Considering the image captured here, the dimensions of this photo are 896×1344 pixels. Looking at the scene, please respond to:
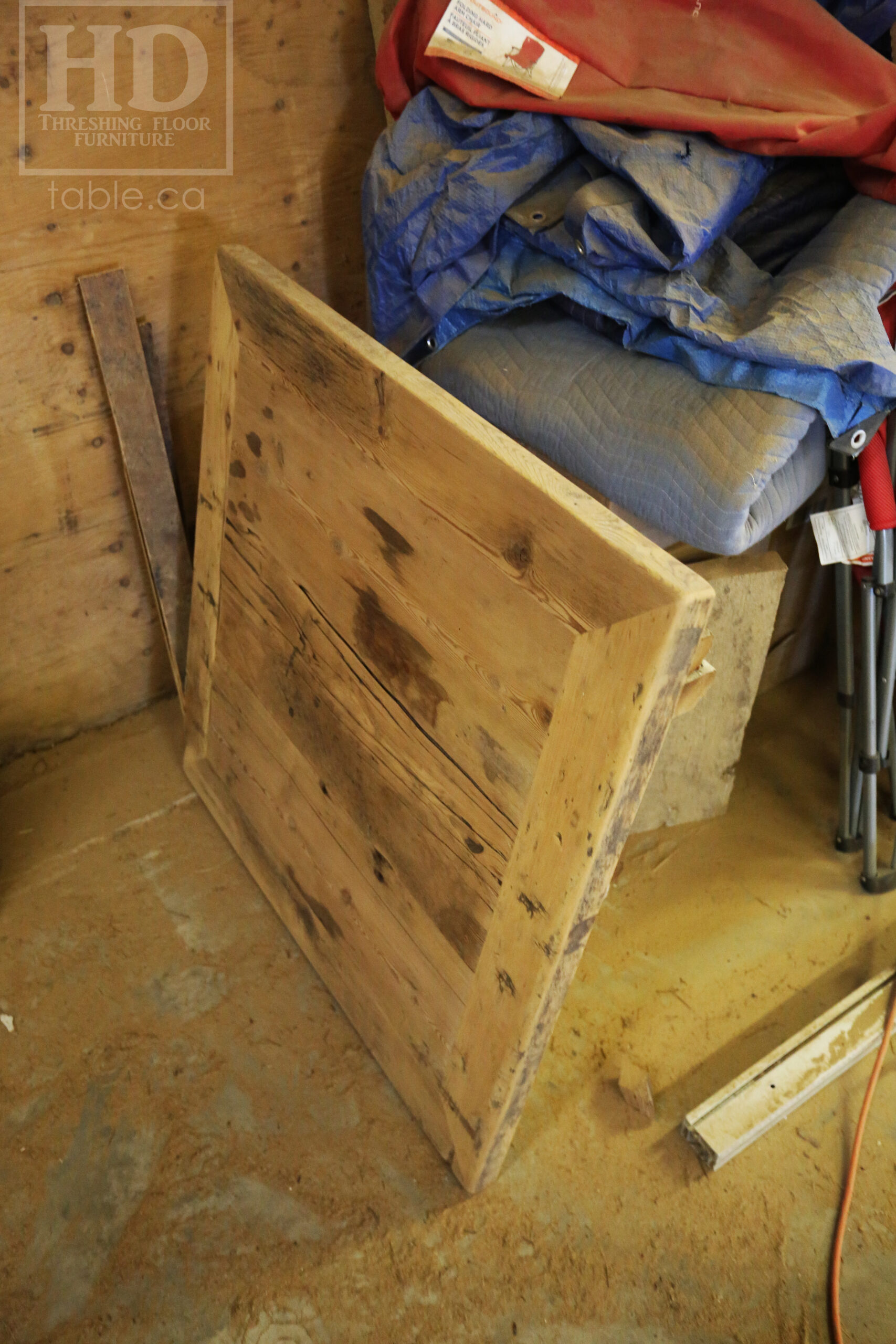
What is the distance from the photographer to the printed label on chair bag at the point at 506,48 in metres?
1.50

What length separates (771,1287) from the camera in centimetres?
149

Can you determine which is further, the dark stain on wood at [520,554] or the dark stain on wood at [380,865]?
the dark stain on wood at [380,865]

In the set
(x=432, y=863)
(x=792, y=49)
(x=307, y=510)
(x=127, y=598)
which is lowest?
(x=127, y=598)

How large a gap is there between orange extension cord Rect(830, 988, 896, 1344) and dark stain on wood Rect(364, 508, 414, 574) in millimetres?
1195

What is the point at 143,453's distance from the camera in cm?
188

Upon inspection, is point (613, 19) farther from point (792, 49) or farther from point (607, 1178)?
point (607, 1178)

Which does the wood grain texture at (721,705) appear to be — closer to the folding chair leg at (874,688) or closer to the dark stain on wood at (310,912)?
the folding chair leg at (874,688)

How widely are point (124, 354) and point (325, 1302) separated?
1.54m

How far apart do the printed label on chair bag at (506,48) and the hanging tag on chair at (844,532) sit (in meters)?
0.77

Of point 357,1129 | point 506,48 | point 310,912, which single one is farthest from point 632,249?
point 357,1129

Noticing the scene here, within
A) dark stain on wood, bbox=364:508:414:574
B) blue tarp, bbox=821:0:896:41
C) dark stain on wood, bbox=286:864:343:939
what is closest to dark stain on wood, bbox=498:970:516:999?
dark stain on wood, bbox=286:864:343:939

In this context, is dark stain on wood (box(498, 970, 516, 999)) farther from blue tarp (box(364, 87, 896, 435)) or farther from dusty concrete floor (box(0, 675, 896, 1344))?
blue tarp (box(364, 87, 896, 435))

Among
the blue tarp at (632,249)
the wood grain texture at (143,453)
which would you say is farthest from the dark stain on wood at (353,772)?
the blue tarp at (632,249)

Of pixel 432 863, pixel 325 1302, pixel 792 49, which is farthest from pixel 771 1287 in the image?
pixel 792 49
